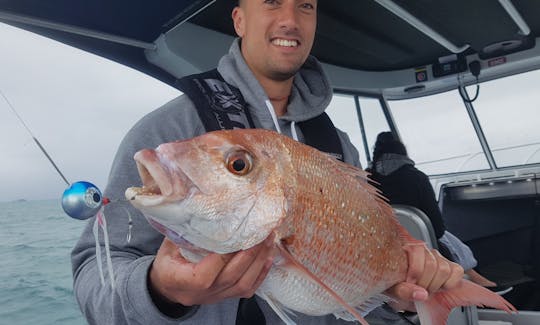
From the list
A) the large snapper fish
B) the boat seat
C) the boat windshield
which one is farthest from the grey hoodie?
the boat windshield

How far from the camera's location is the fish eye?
97 cm

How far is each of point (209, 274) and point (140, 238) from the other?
47 centimetres

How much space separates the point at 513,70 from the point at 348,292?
6.19 meters

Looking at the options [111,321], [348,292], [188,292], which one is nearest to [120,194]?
[111,321]

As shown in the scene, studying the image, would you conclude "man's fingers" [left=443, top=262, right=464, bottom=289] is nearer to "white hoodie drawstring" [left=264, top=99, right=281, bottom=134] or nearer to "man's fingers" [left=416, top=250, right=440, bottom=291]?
"man's fingers" [left=416, top=250, right=440, bottom=291]

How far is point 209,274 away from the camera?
937 mm

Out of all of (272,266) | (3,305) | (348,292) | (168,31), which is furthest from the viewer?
(3,305)

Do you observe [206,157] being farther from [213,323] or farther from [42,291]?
[42,291]

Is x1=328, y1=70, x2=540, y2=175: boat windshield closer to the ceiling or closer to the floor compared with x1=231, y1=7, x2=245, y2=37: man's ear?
closer to the floor

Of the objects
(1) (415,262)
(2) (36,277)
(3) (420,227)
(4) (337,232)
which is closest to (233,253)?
(4) (337,232)

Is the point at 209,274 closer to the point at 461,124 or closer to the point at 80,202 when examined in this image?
the point at 80,202

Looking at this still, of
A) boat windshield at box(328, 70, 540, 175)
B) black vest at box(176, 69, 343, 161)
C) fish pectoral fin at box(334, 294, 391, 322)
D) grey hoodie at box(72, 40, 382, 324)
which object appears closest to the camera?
grey hoodie at box(72, 40, 382, 324)

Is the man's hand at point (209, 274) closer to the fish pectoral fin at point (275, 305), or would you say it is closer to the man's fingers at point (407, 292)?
the fish pectoral fin at point (275, 305)

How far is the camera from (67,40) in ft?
10.3
